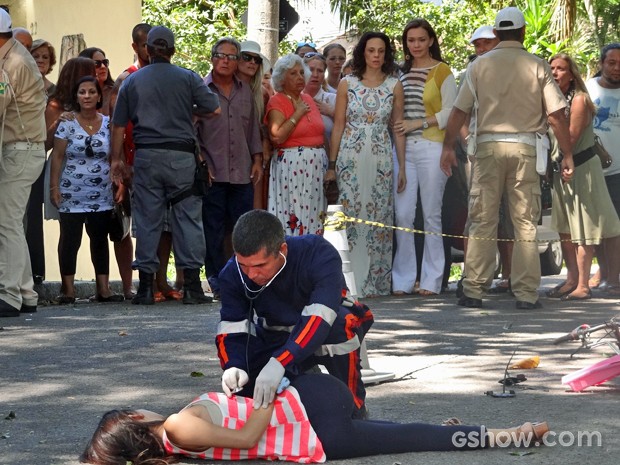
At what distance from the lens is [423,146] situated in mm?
12148

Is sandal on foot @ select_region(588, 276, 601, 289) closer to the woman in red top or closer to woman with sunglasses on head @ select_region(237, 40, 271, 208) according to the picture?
the woman in red top

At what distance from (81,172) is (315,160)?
81.8 inches

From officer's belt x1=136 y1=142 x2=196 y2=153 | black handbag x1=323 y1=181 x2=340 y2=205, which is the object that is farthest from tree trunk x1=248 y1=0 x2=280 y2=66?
officer's belt x1=136 y1=142 x2=196 y2=153

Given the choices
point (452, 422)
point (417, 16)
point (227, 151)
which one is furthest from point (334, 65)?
point (417, 16)

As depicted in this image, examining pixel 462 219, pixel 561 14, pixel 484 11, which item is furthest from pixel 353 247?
pixel 484 11

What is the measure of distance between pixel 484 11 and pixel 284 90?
2037 centimetres

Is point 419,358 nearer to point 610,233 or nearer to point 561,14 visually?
point 610,233

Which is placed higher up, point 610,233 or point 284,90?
point 284,90

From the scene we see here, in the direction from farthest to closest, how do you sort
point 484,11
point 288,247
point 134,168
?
point 484,11 → point 134,168 → point 288,247

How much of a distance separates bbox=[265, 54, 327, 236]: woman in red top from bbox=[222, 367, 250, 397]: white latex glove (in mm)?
6230

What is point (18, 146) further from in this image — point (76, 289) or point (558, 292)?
point (558, 292)

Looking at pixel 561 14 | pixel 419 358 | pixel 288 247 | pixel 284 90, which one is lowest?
pixel 419 358

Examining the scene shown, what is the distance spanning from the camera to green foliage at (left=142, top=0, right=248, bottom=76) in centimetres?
3003

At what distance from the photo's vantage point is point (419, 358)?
8.54m
